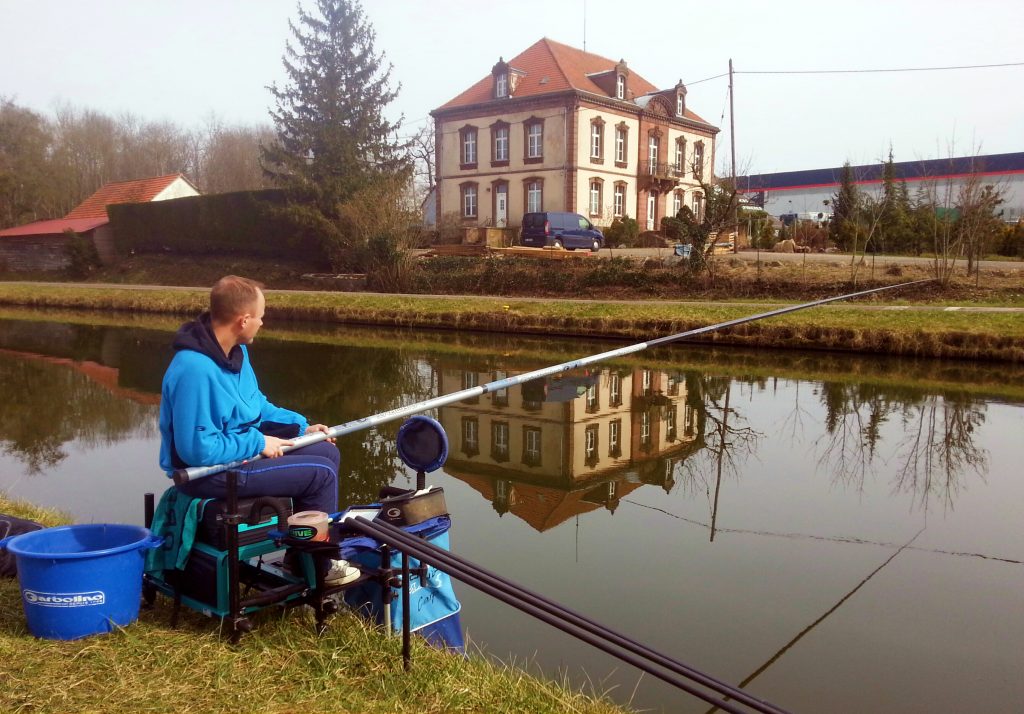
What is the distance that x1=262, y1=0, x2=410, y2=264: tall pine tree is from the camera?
28547 millimetres

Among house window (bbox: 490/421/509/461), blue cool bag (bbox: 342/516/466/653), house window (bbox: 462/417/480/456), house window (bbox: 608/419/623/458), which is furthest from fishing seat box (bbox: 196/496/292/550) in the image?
house window (bbox: 608/419/623/458)

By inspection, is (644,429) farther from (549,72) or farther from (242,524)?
(549,72)

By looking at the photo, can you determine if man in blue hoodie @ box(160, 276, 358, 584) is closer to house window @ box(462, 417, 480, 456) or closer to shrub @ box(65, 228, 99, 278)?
house window @ box(462, 417, 480, 456)

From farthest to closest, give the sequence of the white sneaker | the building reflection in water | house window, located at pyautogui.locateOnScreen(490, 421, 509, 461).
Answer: house window, located at pyautogui.locateOnScreen(490, 421, 509, 461), the building reflection in water, the white sneaker

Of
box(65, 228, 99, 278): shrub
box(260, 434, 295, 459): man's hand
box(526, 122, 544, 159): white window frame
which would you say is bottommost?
box(260, 434, 295, 459): man's hand

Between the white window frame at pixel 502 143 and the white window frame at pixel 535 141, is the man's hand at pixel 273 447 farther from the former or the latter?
the white window frame at pixel 502 143

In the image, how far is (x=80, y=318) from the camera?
21.4 metres

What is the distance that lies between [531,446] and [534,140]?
1136 inches

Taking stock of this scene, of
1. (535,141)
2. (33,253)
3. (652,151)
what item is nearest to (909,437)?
(535,141)

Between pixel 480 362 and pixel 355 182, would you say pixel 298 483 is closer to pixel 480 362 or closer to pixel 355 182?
pixel 480 362

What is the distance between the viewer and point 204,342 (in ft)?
9.72

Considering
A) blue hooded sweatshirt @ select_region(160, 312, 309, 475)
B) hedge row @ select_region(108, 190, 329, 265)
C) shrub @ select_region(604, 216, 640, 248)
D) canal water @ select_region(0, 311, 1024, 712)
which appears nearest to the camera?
blue hooded sweatshirt @ select_region(160, 312, 309, 475)

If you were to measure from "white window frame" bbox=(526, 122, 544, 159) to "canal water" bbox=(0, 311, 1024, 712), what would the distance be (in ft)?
77.3

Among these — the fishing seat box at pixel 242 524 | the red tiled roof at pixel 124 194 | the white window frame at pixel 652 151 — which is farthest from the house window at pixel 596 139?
the fishing seat box at pixel 242 524
